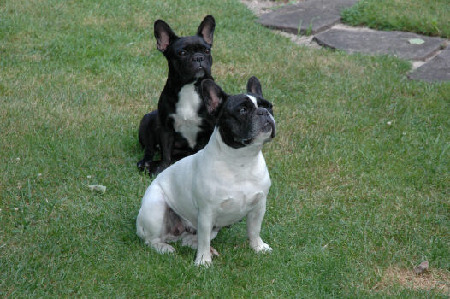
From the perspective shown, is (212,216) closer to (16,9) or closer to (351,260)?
(351,260)

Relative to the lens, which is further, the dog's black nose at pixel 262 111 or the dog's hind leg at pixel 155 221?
the dog's hind leg at pixel 155 221

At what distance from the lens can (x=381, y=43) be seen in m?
9.12

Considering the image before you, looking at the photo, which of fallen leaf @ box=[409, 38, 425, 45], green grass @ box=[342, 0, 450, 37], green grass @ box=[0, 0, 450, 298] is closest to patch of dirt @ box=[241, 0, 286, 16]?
green grass @ box=[0, 0, 450, 298]

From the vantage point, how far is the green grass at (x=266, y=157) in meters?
4.36

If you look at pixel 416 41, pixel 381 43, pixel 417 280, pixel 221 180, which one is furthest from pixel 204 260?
pixel 416 41

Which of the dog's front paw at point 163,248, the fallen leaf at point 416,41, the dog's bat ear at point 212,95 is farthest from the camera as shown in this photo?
the fallen leaf at point 416,41

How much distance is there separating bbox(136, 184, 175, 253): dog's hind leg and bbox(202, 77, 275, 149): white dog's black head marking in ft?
2.53

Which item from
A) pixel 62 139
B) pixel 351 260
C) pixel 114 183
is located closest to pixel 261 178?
pixel 351 260

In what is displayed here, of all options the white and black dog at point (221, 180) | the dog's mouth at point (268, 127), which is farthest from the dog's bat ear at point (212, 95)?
the dog's mouth at point (268, 127)

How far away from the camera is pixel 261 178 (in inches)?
168

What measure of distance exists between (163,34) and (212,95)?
5.62ft

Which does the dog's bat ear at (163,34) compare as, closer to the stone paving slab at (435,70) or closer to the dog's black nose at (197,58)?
the dog's black nose at (197,58)

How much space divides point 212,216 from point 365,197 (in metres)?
1.81

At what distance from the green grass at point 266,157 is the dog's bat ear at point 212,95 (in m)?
1.11
